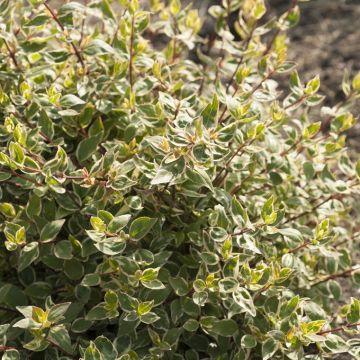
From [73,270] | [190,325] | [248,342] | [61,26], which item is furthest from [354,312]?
[61,26]

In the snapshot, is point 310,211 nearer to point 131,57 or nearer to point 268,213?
point 268,213

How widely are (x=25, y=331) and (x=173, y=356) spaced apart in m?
0.47

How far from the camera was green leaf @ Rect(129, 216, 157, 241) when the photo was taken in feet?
6.21

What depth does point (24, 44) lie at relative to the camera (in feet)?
7.36

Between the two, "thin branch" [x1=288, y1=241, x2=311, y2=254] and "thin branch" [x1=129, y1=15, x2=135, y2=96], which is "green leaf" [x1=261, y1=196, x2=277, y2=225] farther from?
"thin branch" [x1=129, y1=15, x2=135, y2=96]

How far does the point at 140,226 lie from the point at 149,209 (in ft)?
0.68

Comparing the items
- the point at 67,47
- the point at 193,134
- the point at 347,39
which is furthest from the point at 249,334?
the point at 347,39

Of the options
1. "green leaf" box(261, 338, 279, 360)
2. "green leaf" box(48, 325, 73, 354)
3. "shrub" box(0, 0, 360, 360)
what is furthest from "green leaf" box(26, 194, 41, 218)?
"green leaf" box(261, 338, 279, 360)

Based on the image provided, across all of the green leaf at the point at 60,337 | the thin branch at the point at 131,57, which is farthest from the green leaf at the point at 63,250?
the thin branch at the point at 131,57

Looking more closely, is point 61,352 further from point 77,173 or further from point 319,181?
point 319,181

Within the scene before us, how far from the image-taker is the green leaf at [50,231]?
1990 millimetres

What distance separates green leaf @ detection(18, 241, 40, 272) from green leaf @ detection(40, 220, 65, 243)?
3 cm

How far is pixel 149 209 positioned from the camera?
211 centimetres

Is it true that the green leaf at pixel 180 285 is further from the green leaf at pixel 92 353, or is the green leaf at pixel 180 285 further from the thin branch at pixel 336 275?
the thin branch at pixel 336 275
